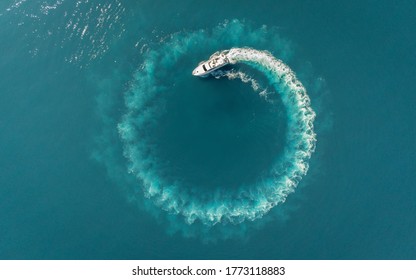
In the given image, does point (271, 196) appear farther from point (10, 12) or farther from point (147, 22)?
point (10, 12)

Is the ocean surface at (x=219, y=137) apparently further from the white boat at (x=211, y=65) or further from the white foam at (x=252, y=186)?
the white boat at (x=211, y=65)

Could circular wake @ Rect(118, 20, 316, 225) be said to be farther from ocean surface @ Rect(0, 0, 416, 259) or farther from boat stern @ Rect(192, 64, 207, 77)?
boat stern @ Rect(192, 64, 207, 77)

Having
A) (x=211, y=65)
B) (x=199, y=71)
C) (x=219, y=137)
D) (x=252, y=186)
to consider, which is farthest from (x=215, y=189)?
(x=211, y=65)

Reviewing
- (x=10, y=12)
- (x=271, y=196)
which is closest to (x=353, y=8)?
(x=271, y=196)

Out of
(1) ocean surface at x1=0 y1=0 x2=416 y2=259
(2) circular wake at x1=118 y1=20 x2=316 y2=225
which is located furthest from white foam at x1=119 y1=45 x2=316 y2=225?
(1) ocean surface at x1=0 y1=0 x2=416 y2=259

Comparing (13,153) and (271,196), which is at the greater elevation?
(13,153)
